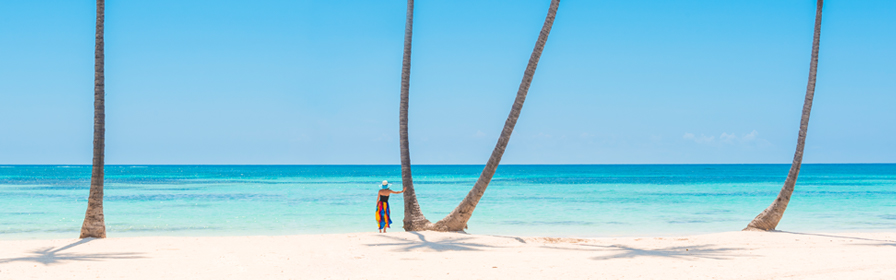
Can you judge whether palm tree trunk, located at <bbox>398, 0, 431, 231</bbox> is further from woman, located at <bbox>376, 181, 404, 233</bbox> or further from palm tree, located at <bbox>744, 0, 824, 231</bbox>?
palm tree, located at <bbox>744, 0, 824, 231</bbox>

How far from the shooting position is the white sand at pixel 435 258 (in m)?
7.06

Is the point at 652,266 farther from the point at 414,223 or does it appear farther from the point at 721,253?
the point at 414,223

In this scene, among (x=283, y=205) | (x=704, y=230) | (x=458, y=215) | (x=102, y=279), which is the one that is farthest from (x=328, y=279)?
(x=283, y=205)

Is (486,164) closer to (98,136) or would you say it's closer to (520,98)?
A: (520,98)

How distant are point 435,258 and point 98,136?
6062mm

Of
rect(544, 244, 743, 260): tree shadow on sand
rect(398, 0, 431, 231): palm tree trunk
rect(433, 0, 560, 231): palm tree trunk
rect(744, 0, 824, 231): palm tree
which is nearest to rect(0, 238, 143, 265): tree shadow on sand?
rect(398, 0, 431, 231): palm tree trunk

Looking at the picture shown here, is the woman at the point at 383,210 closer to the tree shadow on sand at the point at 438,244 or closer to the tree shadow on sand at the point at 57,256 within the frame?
the tree shadow on sand at the point at 438,244

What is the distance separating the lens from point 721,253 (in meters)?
8.72

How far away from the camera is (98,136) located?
34.1 ft

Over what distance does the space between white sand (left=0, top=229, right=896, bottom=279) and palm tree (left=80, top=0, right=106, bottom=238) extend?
1.78ft

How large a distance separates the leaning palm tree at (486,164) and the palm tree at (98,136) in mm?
5051

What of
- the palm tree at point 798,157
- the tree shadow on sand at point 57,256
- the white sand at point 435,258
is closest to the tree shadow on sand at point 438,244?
the white sand at point 435,258

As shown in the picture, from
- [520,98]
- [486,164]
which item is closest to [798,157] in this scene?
[520,98]

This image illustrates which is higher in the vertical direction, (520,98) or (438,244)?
(520,98)
